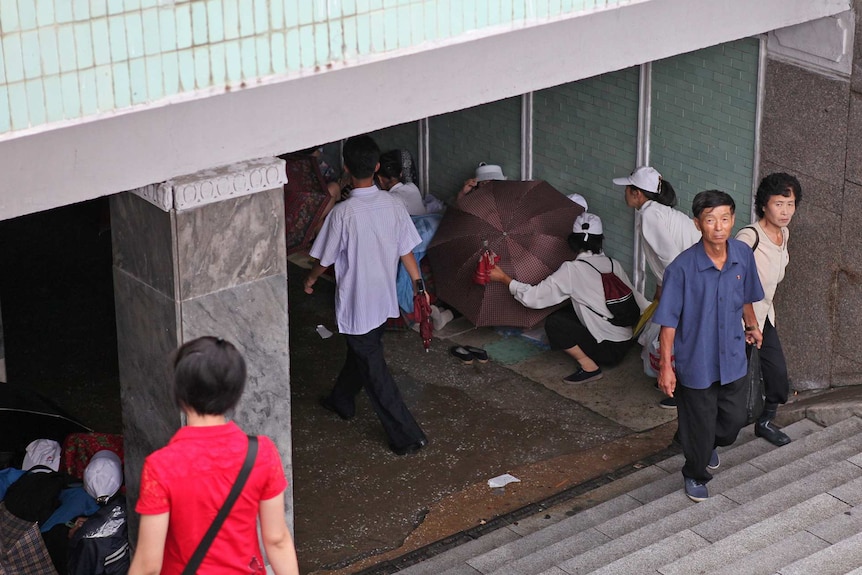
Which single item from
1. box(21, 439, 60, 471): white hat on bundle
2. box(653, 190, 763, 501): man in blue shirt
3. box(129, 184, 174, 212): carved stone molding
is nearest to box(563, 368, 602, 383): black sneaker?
box(653, 190, 763, 501): man in blue shirt

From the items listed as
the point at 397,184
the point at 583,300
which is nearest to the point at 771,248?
the point at 583,300

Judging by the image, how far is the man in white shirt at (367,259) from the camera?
7.04 meters

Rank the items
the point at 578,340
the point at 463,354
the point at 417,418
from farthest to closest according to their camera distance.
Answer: the point at 463,354
the point at 578,340
the point at 417,418

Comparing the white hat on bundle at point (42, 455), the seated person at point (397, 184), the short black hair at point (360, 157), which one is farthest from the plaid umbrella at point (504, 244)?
the white hat on bundle at point (42, 455)

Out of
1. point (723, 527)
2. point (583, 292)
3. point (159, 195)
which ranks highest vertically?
point (159, 195)

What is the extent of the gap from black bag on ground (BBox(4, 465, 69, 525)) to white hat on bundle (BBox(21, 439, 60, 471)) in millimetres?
372

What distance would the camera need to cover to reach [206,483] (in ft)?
12.5

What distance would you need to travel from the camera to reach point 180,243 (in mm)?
5023

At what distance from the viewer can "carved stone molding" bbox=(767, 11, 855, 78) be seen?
22.7 feet

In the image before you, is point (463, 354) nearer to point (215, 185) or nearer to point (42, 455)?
point (42, 455)

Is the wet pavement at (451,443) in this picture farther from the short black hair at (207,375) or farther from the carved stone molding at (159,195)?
the short black hair at (207,375)

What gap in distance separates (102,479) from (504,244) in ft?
11.8

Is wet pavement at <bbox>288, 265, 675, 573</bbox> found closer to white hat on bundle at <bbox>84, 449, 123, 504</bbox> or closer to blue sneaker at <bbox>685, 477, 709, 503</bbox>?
blue sneaker at <bbox>685, 477, 709, 503</bbox>

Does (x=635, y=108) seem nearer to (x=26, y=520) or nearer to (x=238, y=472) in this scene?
(x=26, y=520)
